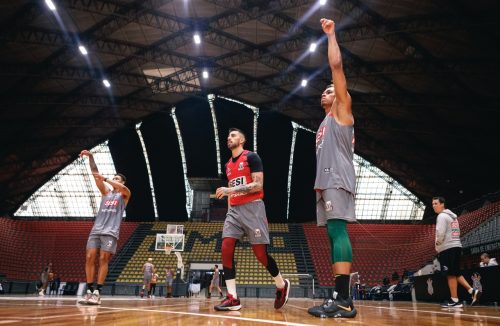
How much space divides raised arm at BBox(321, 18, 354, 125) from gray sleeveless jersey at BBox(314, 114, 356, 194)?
0.09m

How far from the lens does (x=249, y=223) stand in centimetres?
423

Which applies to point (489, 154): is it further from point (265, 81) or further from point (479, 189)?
point (265, 81)

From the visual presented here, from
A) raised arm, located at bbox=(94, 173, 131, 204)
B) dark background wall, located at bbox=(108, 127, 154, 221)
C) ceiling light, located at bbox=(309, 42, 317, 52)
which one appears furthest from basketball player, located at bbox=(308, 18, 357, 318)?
dark background wall, located at bbox=(108, 127, 154, 221)

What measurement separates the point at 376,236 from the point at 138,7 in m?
22.8

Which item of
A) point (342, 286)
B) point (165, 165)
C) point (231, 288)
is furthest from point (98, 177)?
point (165, 165)

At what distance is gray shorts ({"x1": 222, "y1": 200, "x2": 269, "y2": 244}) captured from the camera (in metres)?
4.21

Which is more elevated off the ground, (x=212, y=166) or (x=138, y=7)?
(x=138, y=7)

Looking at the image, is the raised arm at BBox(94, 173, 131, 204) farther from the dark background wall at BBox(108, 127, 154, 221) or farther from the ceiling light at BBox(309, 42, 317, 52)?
the dark background wall at BBox(108, 127, 154, 221)

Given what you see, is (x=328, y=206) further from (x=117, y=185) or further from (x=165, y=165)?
(x=165, y=165)

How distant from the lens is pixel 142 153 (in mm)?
31453

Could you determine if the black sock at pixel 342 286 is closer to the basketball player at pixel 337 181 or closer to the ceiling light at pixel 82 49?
the basketball player at pixel 337 181

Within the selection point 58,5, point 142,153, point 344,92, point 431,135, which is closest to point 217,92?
point 142,153

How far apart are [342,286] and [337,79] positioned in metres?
1.71

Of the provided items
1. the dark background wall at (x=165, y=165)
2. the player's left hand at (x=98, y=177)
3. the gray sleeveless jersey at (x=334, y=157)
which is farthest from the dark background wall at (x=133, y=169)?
the gray sleeveless jersey at (x=334, y=157)
